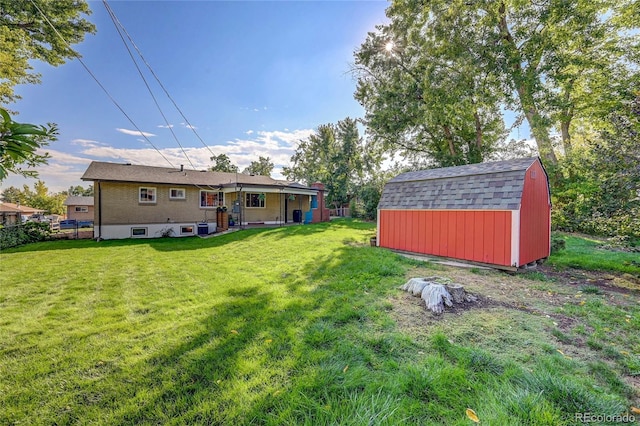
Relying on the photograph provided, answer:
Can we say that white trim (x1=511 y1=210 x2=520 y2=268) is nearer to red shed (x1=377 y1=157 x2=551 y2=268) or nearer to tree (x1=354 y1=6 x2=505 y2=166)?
red shed (x1=377 y1=157 x2=551 y2=268)

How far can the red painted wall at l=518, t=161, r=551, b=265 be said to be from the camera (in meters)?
6.50

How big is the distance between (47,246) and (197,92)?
908 cm

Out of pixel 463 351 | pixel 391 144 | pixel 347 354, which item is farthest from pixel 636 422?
pixel 391 144

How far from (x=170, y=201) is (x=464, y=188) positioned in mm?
14743

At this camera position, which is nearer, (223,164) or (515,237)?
(515,237)

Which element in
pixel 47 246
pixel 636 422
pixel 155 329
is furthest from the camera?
pixel 47 246

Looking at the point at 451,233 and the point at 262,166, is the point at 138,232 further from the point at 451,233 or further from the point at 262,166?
the point at 262,166

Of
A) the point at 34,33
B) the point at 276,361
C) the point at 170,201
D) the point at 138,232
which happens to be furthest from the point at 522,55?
the point at 34,33

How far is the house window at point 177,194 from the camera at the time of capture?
1452 cm

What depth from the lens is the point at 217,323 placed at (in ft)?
11.5

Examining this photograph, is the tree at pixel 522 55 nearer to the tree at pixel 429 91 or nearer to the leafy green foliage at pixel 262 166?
the tree at pixel 429 91

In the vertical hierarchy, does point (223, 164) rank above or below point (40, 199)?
above

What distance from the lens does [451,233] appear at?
7465 millimetres

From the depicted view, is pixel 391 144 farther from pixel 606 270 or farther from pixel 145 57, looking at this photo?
pixel 145 57
